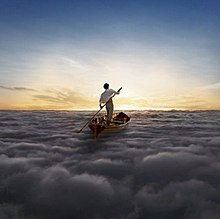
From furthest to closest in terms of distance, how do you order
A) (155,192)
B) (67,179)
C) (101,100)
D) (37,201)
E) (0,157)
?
(101,100) → (0,157) → (67,179) → (155,192) → (37,201)

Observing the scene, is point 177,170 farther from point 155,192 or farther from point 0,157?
point 0,157

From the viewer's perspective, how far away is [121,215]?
6.54 m

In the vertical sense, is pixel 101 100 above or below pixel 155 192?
above

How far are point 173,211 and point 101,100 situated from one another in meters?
15.2

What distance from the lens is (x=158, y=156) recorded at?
499 inches

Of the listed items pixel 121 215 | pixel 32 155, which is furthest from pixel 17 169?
pixel 121 215

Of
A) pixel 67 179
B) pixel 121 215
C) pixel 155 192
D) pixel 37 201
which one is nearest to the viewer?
pixel 121 215

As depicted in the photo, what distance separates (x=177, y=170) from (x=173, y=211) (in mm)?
3704

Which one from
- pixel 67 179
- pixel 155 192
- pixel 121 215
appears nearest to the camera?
pixel 121 215

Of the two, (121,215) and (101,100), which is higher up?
(101,100)

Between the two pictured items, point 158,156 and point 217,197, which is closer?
point 217,197

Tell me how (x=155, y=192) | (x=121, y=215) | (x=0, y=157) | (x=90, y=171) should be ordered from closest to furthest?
(x=121, y=215) → (x=155, y=192) → (x=90, y=171) → (x=0, y=157)

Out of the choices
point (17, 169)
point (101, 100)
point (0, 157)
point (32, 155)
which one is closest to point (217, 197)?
point (17, 169)

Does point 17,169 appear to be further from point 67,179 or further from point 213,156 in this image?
point 213,156
